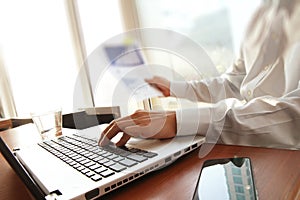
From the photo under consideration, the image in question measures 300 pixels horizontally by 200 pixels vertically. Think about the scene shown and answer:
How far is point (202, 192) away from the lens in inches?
13.2

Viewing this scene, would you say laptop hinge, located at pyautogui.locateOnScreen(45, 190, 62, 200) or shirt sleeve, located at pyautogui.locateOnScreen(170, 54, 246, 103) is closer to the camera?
laptop hinge, located at pyautogui.locateOnScreen(45, 190, 62, 200)

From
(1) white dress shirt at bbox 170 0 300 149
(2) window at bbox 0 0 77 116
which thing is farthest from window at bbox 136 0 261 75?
(2) window at bbox 0 0 77 116

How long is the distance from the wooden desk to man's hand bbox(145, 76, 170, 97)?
0.40m

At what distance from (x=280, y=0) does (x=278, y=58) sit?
0.16 meters

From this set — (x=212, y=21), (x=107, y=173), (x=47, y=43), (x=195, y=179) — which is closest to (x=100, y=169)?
(x=107, y=173)

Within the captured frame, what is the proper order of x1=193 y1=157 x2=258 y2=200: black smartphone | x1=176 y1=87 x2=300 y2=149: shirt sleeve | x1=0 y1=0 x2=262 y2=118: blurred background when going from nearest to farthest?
x1=193 y1=157 x2=258 y2=200: black smartphone < x1=176 y1=87 x2=300 y2=149: shirt sleeve < x1=0 y1=0 x2=262 y2=118: blurred background

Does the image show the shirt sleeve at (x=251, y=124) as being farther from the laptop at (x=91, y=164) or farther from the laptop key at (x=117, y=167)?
the laptop key at (x=117, y=167)

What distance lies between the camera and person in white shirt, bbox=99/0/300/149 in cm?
53

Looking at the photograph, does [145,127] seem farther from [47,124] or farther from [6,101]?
[6,101]

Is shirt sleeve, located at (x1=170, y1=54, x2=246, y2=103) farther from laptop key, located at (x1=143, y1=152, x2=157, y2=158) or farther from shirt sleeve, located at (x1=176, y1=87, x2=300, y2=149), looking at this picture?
laptop key, located at (x1=143, y1=152, x2=157, y2=158)

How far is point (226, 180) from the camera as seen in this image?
1.16 feet

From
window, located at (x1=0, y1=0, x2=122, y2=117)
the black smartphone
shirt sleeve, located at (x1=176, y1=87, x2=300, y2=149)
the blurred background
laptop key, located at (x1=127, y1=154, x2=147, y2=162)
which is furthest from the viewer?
window, located at (x1=0, y1=0, x2=122, y2=117)

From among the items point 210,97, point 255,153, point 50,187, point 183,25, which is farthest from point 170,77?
point 183,25

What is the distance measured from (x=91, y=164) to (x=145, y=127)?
0.47ft
